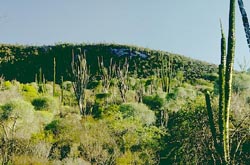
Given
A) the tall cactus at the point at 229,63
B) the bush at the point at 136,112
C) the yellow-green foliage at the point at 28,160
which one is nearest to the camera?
the tall cactus at the point at 229,63

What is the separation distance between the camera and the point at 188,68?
5625 cm

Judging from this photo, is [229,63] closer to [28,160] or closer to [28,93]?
[28,160]

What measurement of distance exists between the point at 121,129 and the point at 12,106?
5.25 metres

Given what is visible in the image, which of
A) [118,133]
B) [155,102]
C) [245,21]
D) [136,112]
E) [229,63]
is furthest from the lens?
[155,102]

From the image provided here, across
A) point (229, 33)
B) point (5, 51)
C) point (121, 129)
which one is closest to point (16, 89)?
point (121, 129)

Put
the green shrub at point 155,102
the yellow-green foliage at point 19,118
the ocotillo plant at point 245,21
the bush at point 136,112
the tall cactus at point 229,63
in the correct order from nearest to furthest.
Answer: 1. the ocotillo plant at point 245,21
2. the tall cactus at point 229,63
3. the yellow-green foliage at point 19,118
4. the bush at point 136,112
5. the green shrub at point 155,102

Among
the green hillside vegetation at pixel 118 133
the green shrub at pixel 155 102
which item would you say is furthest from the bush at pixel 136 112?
the green shrub at pixel 155 102

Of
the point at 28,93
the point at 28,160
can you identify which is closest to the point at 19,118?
the point at 28,160

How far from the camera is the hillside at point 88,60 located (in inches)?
2093

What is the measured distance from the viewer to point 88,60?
56.4m

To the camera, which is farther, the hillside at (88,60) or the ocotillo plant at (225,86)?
the hillside at (88,60)

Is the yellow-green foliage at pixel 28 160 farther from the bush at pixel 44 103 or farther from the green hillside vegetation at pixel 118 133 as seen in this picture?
the bush at pixel 44 103

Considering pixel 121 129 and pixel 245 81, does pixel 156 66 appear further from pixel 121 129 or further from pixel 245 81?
→ pixel 121 129

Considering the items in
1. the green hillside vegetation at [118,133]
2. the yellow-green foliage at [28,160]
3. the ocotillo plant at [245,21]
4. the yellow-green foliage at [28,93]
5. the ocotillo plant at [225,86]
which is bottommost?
the yellow-green foliage at [28,160]
